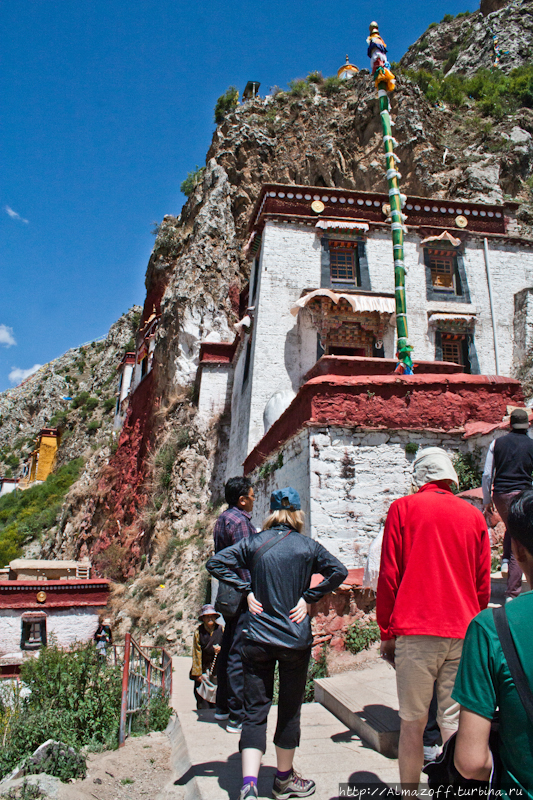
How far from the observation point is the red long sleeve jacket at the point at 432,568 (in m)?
2.64

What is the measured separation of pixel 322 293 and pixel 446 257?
17.5 ft

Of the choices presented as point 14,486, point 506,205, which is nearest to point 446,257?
point 506,205

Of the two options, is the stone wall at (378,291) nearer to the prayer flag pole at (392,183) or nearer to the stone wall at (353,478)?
the prayer flag pole at (392,183)

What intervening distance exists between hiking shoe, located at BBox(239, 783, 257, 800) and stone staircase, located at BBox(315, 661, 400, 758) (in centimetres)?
119

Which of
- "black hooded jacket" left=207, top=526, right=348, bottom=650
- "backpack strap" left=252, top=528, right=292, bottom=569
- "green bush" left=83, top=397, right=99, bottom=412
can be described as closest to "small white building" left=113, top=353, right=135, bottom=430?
"green bush" left=83, top=397, right=99, bottom=412

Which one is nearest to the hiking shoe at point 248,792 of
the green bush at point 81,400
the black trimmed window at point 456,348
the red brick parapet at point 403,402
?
the red brick parapet at point 403,402

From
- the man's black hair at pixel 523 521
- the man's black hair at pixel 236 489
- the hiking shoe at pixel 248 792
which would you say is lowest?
the hiking shoe at pixel 248 792

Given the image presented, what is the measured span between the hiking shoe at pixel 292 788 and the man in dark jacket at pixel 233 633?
1069 mm

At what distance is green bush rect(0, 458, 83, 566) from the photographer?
113ft

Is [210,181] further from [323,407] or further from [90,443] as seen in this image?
[90,443]

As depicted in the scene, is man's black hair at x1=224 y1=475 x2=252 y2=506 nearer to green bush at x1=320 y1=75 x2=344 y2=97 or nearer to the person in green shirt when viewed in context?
the person in green shirt

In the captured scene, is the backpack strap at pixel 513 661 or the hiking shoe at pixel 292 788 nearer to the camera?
the backpack strap at pixel 513 661

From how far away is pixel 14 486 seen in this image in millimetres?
51469

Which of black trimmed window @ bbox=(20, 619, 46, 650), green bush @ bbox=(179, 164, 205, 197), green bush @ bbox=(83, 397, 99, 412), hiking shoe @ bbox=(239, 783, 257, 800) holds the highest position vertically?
green bush @ bbox=(179, 164, 205, 197)
